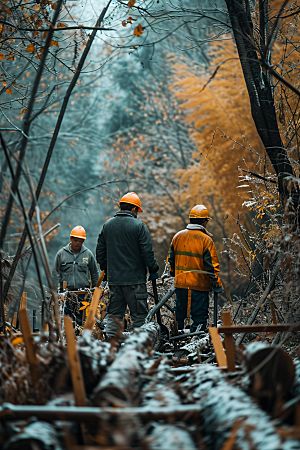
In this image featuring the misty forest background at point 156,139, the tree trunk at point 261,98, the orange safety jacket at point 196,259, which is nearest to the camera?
the tree trunk at point 261,98

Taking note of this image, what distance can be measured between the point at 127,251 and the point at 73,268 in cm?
200

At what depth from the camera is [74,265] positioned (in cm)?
750

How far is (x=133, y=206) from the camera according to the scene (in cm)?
602

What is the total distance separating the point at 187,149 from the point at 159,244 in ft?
19.0

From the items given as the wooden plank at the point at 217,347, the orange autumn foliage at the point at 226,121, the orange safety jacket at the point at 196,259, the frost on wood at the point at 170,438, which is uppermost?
the orange autumn foliage at the point at 226,121

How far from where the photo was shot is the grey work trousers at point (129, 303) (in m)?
5.79

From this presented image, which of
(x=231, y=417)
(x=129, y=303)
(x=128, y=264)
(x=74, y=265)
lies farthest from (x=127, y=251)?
(x=231, y=417)

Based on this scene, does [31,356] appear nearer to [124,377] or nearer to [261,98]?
[124,377]

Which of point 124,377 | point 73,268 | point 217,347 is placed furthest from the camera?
point 73,268

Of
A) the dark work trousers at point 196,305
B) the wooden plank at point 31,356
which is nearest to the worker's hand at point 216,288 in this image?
the dark work trousers at point 196,305

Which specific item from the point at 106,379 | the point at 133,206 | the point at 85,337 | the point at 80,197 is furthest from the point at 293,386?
the point at 80,197

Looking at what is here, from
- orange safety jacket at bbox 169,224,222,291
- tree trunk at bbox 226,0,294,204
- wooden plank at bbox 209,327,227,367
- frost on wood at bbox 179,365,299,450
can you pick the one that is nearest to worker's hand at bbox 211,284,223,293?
orange safety jacket at bbox 169,224,222,291

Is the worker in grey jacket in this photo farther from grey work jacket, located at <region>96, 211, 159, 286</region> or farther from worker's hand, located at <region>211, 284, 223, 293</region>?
worker's hand, located at <region>211, 284, 223, 293</region>

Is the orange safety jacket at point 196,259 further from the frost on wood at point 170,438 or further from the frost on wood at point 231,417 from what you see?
the frost on wood at point 170,438
